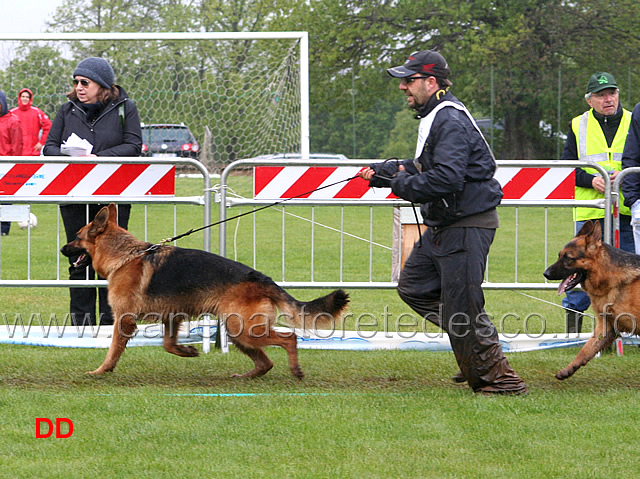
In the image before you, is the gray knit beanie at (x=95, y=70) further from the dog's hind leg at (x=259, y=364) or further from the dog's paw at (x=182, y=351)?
the dog's hind leg at (x=259, y=364)

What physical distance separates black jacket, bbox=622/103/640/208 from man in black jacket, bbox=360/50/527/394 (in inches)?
80.0

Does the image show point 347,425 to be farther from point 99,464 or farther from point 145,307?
point 145,307

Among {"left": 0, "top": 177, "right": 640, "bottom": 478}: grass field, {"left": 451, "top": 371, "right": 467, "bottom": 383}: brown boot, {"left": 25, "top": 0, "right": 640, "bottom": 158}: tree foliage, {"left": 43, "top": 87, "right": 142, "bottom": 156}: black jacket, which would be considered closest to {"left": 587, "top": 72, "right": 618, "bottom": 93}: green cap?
{"left": 0, "top": 177, "right": 640, "bottom": 478}: grass field

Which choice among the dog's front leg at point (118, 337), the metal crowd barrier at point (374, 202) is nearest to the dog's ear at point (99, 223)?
the dog's front leg at point (118, 337)

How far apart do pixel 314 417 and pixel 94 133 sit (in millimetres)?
3551

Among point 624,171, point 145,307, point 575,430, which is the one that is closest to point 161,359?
point 145,307

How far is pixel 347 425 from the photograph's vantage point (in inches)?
177

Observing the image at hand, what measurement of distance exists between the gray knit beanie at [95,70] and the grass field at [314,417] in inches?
44.3

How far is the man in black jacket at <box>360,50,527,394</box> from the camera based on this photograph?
499 centimetres

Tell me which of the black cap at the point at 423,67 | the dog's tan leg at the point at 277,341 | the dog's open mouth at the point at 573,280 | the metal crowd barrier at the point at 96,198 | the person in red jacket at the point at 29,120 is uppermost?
the person in red jacket at the point at 29,120

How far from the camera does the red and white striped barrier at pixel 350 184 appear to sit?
264 inches

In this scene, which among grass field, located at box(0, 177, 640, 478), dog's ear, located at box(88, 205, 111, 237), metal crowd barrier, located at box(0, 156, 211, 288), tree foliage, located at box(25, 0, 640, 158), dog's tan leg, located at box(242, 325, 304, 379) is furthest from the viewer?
tree foliage, located at box(25, 0, 640, 158)

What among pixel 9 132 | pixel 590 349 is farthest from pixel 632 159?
pixel 9 132

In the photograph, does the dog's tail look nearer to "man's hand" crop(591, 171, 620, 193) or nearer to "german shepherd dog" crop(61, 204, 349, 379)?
"german shepherd dog" crop(61, 204, 349, 379)
